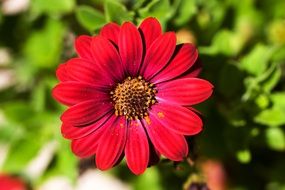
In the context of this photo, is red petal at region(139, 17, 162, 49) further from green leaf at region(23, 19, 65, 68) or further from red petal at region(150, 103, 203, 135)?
green leaf at region(23, 19, 65, 68)

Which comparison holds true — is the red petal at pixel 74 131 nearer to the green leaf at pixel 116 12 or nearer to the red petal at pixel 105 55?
the red petal at pixel 105 55

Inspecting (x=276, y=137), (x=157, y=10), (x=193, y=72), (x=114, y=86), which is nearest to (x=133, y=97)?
(x=114, y=86)

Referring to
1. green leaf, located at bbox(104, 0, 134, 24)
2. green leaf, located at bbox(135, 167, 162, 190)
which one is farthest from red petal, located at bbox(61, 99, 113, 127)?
green leaf, located at bbox(135, 167, 162, 190)

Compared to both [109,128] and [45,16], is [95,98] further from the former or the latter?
[45,16]

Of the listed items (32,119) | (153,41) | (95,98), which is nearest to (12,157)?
(32,119)

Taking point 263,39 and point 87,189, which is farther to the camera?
point 87,189

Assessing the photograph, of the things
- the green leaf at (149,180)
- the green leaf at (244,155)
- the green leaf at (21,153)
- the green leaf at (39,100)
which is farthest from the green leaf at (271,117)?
the green leaf at (21,153)

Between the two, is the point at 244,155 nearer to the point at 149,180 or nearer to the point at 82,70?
the point at 149,180
